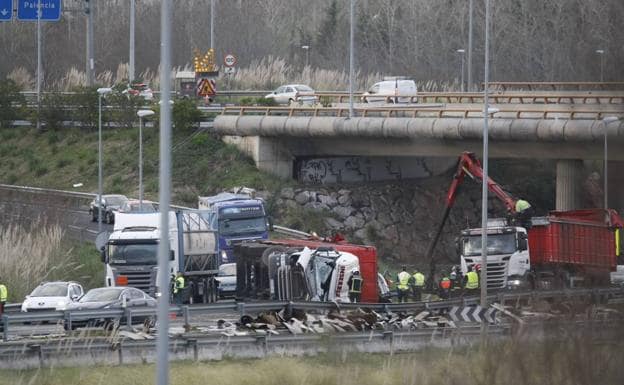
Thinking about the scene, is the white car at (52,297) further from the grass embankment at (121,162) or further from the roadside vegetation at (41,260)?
the grass embankment at (121,162)

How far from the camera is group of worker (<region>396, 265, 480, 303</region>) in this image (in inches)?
1565

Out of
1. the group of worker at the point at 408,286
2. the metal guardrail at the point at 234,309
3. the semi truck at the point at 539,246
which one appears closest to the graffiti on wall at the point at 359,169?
the semi truck at the point at 539,246

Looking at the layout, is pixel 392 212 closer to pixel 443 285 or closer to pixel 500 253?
pixel 500 253

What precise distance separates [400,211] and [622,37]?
45.8 m

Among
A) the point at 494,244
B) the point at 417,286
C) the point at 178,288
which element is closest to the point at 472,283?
the point at 417,286

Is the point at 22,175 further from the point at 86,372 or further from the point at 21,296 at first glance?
the point at 86,372

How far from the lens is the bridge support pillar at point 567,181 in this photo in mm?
51500

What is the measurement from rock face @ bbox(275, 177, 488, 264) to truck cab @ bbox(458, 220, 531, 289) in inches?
511

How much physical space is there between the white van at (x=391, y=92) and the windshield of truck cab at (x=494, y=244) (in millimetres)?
22274

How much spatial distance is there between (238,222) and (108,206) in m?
9.77

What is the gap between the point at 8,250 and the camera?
4397 centimetres

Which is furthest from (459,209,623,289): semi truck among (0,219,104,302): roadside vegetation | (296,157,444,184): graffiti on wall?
(296,157,444,184): graffiti on wall

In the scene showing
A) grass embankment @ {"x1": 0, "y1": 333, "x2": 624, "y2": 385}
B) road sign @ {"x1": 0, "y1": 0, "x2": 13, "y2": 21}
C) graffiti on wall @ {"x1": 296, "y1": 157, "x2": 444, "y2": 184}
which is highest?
road sign @ {"x1": 0, "y1": 0, "x2": 13, "y2": 21}

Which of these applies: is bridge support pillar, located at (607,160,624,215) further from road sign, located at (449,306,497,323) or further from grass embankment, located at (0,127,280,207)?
grass embankment, located at (0,127,280,207)
